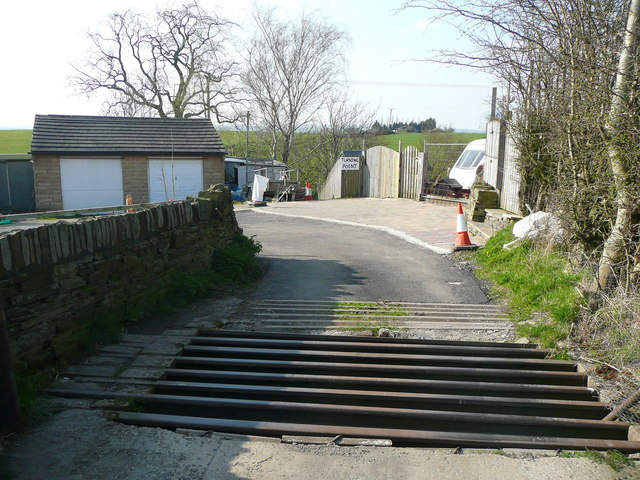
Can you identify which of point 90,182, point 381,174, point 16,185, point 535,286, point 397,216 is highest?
point 381,174

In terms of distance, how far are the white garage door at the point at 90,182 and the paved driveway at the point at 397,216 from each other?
6.12m

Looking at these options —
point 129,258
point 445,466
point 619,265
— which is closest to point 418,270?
point 619,265

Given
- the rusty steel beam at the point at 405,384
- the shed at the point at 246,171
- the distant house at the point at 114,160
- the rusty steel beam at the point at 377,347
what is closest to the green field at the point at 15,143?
the shed at the point at 246,171

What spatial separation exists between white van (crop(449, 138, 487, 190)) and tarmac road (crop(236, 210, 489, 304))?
6985mm

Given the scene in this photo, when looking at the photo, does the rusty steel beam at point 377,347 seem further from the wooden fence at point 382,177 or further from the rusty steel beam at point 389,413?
the wooden fence at point 382,177

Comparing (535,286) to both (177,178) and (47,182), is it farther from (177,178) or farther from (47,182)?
(47,182)

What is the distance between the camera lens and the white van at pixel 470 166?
18.7m

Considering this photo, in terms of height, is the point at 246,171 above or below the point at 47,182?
above

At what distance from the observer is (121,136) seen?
945 inches

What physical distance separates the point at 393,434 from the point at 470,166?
17.0m

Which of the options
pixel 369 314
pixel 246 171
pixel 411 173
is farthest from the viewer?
pixel 246 171

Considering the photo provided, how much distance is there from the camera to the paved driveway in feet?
39.5

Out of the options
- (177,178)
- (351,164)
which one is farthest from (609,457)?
(177,178)

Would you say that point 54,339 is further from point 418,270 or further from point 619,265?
point 418,270
